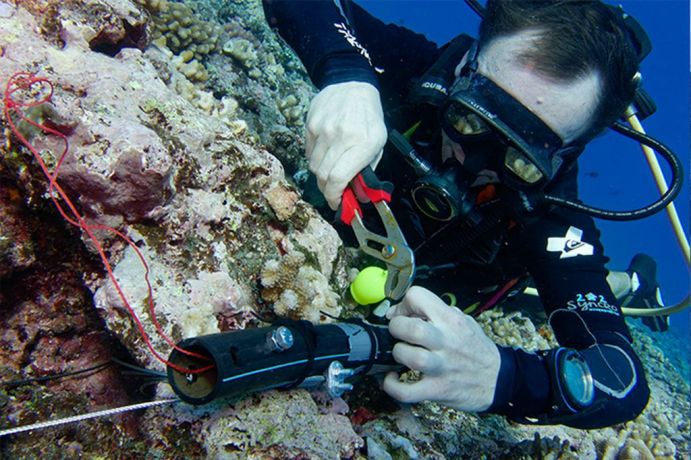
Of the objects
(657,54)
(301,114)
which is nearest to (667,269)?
(657,54)

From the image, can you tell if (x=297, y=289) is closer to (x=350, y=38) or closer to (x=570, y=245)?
(x=350, y=38)

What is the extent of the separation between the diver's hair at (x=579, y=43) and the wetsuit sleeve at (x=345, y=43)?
33.2 inches

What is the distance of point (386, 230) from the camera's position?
1.96m

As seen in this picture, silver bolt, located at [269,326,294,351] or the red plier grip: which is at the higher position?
the red plier grip

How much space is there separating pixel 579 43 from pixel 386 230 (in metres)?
1.47

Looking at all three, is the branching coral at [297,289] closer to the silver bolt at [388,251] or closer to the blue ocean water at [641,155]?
the silver bolt at [388,251]

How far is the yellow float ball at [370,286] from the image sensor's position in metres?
2.25

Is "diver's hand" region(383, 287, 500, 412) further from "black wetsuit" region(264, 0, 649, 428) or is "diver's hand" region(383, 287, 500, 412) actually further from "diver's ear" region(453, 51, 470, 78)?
"diver's ear" region(453, 51, 470, 78)

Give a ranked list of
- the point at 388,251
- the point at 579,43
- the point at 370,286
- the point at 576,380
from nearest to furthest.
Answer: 1. the point at 388,251
2. the point at 576,380
3. the point at 579,43
4. the point at 370,286

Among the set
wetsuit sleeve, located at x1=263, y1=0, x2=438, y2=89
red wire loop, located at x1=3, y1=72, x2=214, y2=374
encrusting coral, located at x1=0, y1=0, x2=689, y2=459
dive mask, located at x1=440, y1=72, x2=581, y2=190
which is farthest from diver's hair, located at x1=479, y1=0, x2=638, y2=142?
red wire loop, located at x1=3, y1=72, x2=214, y2=374

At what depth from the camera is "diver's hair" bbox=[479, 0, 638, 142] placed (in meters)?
2.14

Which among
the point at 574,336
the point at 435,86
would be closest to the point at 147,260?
the point at 435,86

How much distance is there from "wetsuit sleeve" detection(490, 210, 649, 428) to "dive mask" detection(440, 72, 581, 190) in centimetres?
59

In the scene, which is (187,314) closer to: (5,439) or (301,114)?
(5,439)
